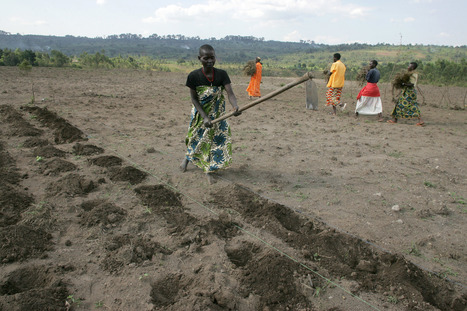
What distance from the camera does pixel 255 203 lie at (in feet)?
11.4

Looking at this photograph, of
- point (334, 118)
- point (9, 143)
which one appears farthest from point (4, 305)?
point (334, 118)

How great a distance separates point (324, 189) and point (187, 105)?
21.8 feet

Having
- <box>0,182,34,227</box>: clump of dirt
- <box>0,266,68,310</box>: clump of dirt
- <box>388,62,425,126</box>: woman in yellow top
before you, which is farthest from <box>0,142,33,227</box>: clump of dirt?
<box>388,62,425,126</box>: woman in yellow top

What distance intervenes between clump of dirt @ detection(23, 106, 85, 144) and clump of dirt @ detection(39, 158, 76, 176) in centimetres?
119

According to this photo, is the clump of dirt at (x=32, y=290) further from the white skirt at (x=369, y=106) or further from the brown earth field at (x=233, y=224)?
the white skirt at (x=369, y=106)

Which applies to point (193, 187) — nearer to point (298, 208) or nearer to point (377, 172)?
point (298, 208)

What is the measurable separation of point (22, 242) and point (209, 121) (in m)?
2.16

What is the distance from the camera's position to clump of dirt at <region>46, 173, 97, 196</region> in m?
3.56

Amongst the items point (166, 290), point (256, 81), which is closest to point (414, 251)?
point (166, 290)

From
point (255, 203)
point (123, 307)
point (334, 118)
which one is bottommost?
point (123, 307)

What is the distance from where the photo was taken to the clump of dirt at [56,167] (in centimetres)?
409

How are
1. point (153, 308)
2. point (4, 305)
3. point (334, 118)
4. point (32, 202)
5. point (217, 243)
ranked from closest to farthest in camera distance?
point (4, 305) → point (153, 308) → point (217, 243) → point (32, 202) → point (334, 118)

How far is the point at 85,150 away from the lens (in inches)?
193

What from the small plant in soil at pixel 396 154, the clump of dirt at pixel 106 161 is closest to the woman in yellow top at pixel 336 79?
the small plant in soil at pixel 396 154
